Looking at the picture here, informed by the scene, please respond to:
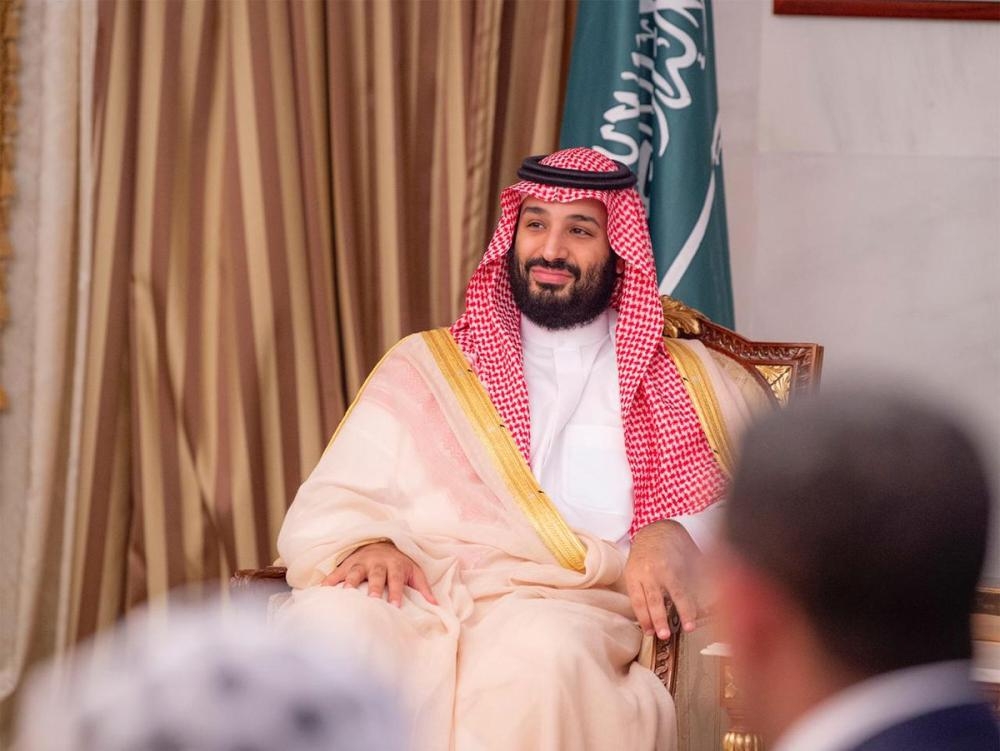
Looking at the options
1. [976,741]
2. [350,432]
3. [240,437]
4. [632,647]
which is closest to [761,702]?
[976,741]

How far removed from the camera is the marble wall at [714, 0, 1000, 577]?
425 cm

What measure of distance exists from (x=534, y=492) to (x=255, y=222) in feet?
5.01

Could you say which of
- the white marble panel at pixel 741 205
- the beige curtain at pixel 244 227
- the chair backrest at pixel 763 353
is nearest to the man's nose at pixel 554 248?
the chair backrest at pixel 763 353

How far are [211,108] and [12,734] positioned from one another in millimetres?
2091

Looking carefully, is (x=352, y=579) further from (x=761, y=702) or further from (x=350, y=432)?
(x=761, y=702)

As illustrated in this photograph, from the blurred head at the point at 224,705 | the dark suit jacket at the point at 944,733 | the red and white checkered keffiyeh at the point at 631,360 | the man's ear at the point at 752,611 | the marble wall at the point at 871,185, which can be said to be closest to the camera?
the blurred head at the point at 224,705

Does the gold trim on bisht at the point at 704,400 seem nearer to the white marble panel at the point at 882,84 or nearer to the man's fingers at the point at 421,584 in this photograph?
the man's fingers at the point at 421,584

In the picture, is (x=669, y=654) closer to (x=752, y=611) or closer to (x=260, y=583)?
(x=260, y=583)

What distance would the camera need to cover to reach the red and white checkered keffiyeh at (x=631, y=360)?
3.09m

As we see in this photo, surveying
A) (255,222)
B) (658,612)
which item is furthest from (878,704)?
(255,222)

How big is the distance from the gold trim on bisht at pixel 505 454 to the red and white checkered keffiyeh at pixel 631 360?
3 centimetres

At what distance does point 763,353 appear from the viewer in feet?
11.0

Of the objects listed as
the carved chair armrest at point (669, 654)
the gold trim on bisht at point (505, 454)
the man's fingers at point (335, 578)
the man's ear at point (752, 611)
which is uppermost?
the man's ear at point (752, 611)

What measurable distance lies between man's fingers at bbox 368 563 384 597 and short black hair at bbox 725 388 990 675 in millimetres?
1732
